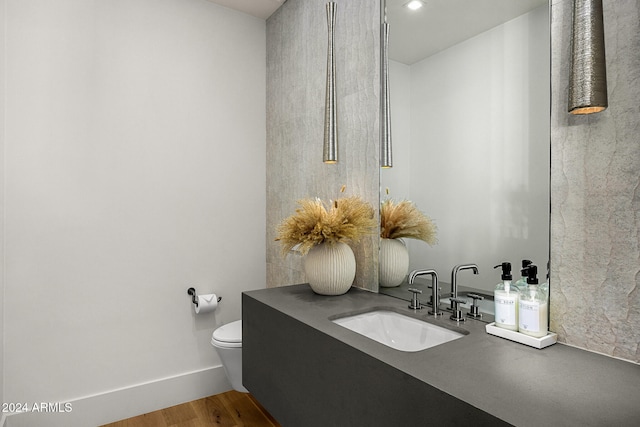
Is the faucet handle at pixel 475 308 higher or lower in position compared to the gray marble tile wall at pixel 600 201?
lower

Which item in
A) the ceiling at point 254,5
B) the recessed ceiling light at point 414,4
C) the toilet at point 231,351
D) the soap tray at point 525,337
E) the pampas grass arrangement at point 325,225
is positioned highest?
the ceiling at point 254,5

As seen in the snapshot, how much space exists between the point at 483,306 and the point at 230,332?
1382 millimetres

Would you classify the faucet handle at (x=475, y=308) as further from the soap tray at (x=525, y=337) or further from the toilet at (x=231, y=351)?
the toilet at (x=231, y=351)

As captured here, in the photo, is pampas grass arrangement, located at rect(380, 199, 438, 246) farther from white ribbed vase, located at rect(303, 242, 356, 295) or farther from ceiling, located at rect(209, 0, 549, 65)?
ceiling, located at rect(209, 0, 549, 65)

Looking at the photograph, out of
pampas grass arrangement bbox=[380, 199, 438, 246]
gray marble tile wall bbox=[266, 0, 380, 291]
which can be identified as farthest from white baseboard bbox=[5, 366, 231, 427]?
pampas grass arrangement bbox=[380, 199, 438, 246]

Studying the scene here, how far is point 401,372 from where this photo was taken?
0.92 metres

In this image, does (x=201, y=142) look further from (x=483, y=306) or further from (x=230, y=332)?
(x=483, y=306)

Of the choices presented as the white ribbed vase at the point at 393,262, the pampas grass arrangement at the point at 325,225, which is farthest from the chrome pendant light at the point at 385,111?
the white ribbed vase at the point at 393,262

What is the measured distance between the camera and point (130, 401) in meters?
2.20

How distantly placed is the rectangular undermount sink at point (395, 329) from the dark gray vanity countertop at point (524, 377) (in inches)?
3.7

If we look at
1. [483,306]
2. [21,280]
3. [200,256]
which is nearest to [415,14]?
[483,306]

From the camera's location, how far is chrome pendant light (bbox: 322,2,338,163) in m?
1.91

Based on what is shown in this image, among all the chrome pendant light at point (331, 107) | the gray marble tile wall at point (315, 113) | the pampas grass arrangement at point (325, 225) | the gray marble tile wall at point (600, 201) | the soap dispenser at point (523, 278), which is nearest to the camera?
the gray marble tile wall at point (600, 201)

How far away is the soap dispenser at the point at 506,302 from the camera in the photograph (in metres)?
1.14
